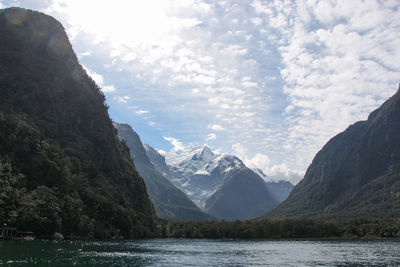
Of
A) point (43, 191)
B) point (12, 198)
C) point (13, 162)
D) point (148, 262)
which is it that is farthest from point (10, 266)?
point (13, 162)

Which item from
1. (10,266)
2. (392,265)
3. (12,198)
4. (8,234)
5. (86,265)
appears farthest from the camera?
(12,198)

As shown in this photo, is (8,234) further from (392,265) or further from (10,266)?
(392,265)

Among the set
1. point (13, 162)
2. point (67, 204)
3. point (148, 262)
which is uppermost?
point (13, 162)

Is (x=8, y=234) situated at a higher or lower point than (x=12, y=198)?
lower

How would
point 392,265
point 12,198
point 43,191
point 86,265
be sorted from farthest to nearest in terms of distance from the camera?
point 43,191 → point 12,198 → point 392,265 → point 86,265

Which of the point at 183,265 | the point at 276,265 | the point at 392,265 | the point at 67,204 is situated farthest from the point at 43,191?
the point at 392,265

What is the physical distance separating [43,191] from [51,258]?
101308 millimetres

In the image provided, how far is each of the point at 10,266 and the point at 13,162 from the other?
133m

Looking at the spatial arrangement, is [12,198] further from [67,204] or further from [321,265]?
[321,265]


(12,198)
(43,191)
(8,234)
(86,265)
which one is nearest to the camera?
(86,265)

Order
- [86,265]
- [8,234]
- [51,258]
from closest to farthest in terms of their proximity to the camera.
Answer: [86,265] → [51,258] → [8,234]

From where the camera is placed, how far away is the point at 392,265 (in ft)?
336

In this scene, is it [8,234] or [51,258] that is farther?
[8,234]

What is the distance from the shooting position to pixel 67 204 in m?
196
